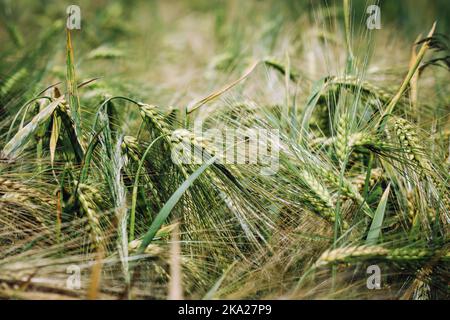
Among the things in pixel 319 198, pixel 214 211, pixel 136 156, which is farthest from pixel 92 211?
pixel 319 198

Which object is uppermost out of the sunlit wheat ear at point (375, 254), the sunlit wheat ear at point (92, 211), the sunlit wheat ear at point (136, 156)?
the sunlit wheat ear at point (136, 156)

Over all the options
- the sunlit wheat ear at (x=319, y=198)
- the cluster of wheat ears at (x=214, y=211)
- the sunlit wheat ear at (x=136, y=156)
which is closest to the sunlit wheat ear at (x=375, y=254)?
the cluster of wheat ears at (x=214, y=211)

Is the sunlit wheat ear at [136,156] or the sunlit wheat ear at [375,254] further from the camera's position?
the sunlit wheat ear at [136,156]

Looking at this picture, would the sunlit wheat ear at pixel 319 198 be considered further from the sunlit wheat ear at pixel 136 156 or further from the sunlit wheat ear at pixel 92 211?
the sunlit wheat ear at pixel 92 211

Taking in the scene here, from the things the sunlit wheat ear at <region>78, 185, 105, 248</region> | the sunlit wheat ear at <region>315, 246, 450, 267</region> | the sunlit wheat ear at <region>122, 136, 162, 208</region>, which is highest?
the sunlit wheat ear at <region>122, 136, 162, 208</region>

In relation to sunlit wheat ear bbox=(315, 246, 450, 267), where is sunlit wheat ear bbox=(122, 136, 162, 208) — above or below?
above

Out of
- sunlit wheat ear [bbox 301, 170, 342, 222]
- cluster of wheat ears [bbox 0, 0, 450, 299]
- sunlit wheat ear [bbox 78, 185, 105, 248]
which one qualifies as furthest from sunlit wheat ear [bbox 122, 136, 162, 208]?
sunlit wheat ear [bbox 301, 170, 342, 222]

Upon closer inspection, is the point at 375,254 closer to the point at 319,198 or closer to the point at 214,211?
the point at 319,198

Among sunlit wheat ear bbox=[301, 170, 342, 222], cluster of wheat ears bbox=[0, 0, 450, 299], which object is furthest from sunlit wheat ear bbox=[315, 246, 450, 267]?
sunlit wheat ear bbox=[301, 170, 342, 222]

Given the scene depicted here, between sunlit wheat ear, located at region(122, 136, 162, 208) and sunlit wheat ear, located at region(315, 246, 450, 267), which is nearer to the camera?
sunlit wheat ear, located at region(315, 246, 450, 267)

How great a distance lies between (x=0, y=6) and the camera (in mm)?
3053

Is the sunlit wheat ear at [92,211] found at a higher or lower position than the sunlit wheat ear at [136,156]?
lower

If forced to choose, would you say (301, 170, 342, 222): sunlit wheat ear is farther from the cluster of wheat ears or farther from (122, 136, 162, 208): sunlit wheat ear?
(122, 136, 162, 208): sunlit wheat ear
